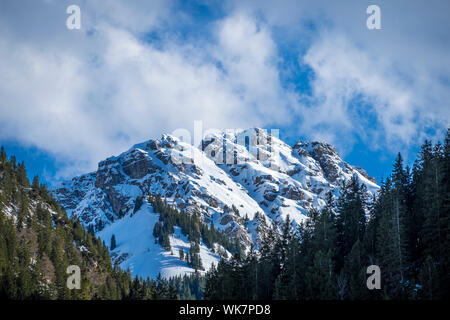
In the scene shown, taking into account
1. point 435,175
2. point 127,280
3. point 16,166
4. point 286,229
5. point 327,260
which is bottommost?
point 127,280

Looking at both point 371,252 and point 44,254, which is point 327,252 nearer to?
point 371,252

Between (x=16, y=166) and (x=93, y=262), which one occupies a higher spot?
(x=16, y=166)

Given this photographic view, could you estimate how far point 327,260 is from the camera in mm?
57156

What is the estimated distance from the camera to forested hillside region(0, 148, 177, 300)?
87.7 meters

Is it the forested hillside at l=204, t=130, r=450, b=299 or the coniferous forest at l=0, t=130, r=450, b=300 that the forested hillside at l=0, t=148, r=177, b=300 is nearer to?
the coniferous forest at l=0, t=130, r=450, b=300

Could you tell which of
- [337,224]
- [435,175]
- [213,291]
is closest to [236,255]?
[213,291]

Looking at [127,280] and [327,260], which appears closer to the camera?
[327,260]

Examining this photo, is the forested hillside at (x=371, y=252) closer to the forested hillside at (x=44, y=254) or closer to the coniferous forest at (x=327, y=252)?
the coniferous forest at (x=327, y=252)

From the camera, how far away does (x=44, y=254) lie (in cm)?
10800

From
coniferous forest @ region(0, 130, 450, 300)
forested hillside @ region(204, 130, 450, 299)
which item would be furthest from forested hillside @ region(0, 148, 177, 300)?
forested hillside @ region(204, 130, 450, 299)

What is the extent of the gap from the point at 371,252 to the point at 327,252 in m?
6.33
